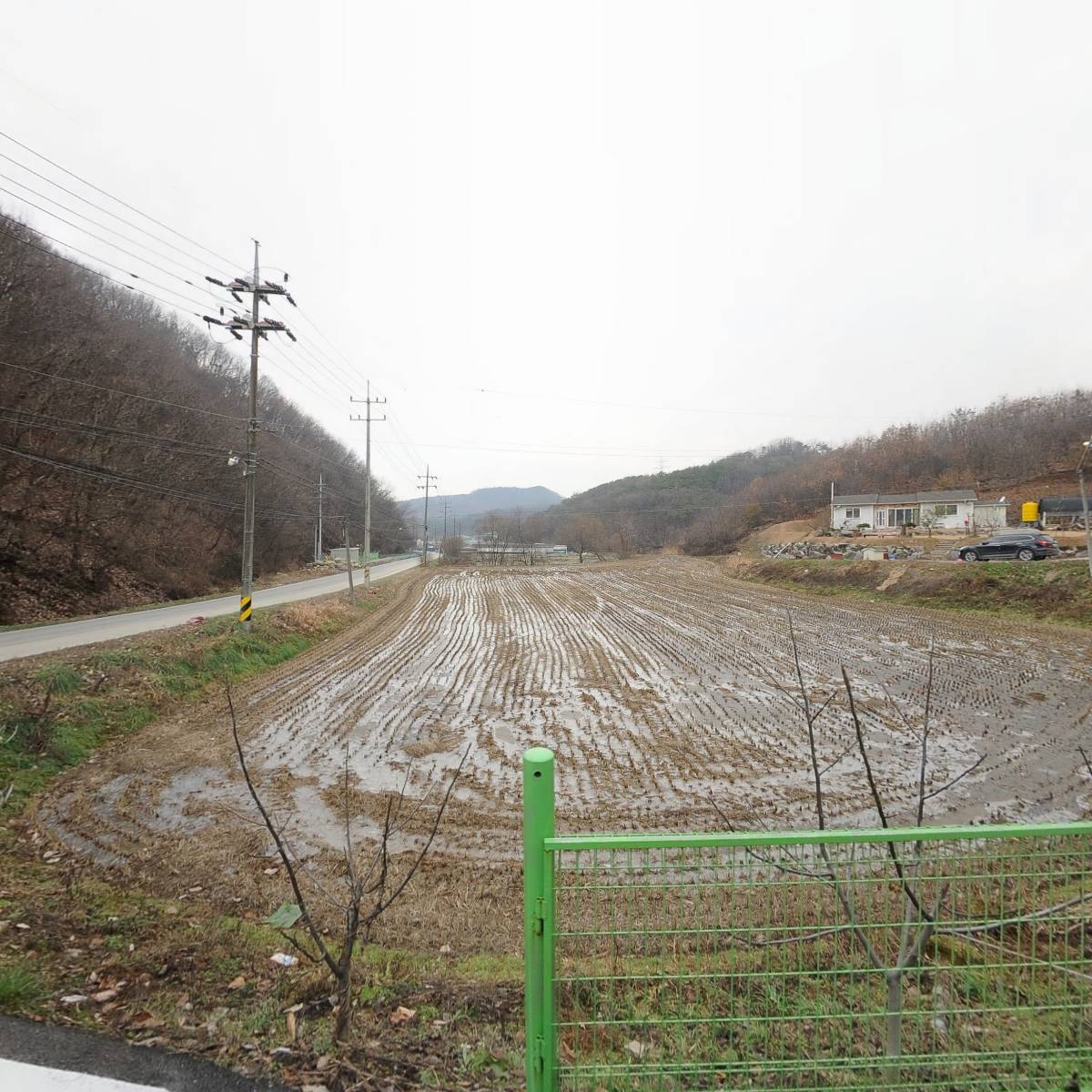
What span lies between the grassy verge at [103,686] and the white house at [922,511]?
45.5m

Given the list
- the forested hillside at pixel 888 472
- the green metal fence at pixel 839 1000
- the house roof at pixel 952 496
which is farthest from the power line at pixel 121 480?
the house roof at pixel 952 496

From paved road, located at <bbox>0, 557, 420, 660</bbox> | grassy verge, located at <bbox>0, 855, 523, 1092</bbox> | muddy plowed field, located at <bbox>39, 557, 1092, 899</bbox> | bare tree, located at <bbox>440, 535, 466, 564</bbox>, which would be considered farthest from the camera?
bare tree, located at <bbox>440, 535, 466, 564</bbox>

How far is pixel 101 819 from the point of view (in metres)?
5.65

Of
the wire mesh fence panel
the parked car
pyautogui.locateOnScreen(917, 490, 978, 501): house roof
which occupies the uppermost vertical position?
pyautogui.locateOnScreen(917, 490, 978, 501): house roof

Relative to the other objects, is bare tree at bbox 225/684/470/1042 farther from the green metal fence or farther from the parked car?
the parked car

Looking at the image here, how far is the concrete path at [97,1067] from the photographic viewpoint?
2199 millimetres

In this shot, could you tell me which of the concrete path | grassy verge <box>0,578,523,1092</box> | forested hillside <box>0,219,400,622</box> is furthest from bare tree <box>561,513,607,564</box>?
the concrete path

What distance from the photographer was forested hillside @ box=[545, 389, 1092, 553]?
5700cm

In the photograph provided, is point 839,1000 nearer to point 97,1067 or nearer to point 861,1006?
point 861,1006

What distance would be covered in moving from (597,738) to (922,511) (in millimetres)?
44888

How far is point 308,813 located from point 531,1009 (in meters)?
5.00

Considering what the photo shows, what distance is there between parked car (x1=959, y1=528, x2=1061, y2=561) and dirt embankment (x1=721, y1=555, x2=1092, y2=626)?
4.52 ft

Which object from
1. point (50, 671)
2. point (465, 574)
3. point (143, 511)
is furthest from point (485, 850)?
point (465, 574)

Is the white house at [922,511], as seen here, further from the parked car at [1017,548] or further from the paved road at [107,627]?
the paved road at [107,627]
